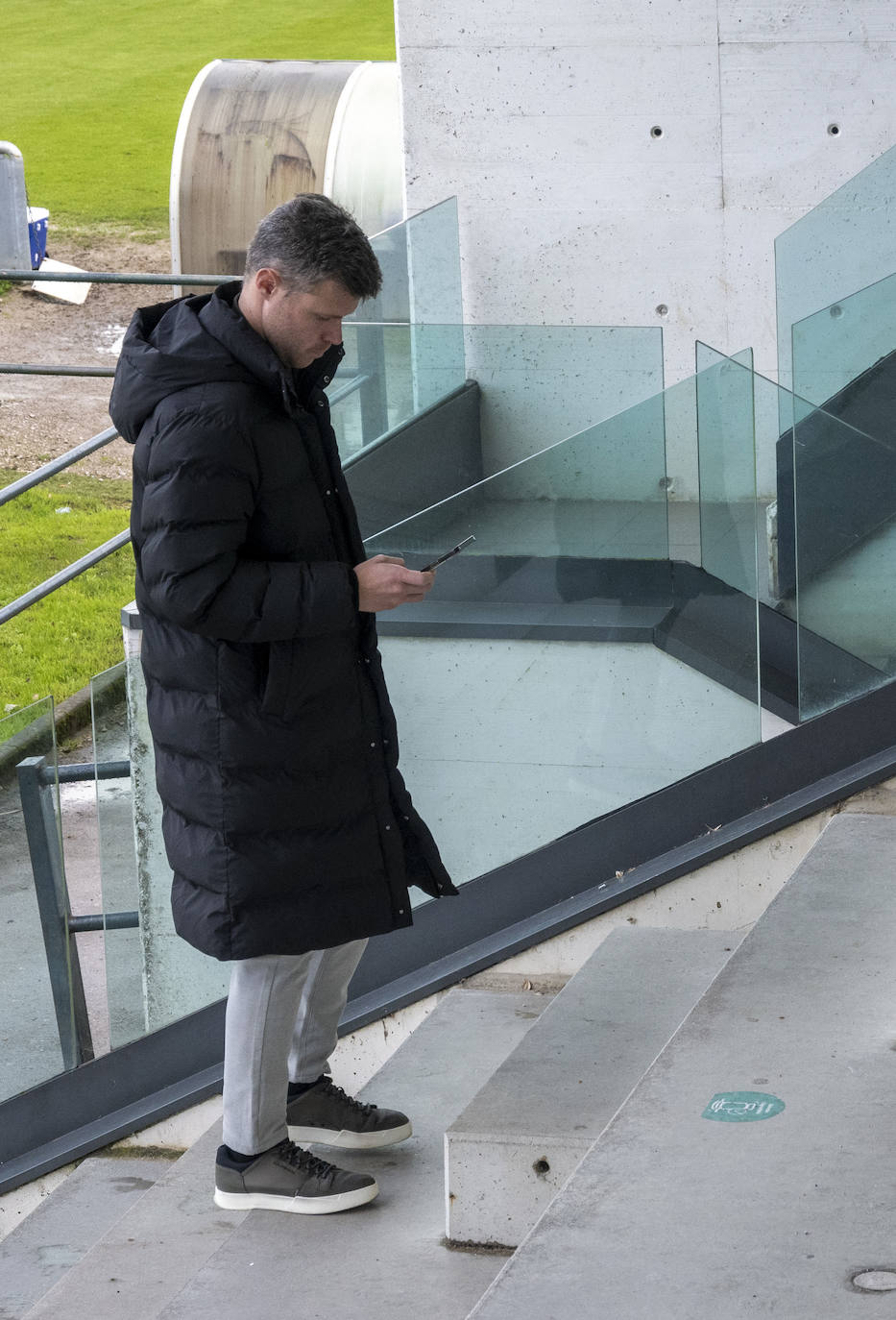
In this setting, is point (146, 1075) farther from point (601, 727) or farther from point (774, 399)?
point (774, 399)

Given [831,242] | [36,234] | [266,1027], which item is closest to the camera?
[266,1027]

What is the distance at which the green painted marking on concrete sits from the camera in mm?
2408

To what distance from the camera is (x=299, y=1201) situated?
111 inches

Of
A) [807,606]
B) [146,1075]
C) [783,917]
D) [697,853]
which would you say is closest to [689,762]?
[697,853]

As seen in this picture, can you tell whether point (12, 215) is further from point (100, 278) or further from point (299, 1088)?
Answer: point (299, 1088)

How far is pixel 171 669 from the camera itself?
104 inches

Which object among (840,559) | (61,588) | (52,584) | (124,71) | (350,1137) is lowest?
(61,588)

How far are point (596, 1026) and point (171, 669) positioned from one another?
3.72 ft

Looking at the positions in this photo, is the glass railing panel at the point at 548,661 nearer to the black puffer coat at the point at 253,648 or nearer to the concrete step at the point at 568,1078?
the concrete step at the point at 568,1078

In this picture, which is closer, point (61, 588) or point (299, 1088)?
point (299, 1088)

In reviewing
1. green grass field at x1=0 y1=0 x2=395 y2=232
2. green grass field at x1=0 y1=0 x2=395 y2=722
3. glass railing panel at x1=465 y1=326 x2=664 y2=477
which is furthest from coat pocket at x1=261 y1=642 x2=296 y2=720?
green grass field at x1=0 y1=0 x2=395 y2=232

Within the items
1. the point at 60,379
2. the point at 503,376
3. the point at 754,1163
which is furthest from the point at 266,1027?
the point at 60,379

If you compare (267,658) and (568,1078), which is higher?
(267,658)

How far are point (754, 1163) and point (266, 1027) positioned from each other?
2.82ft
